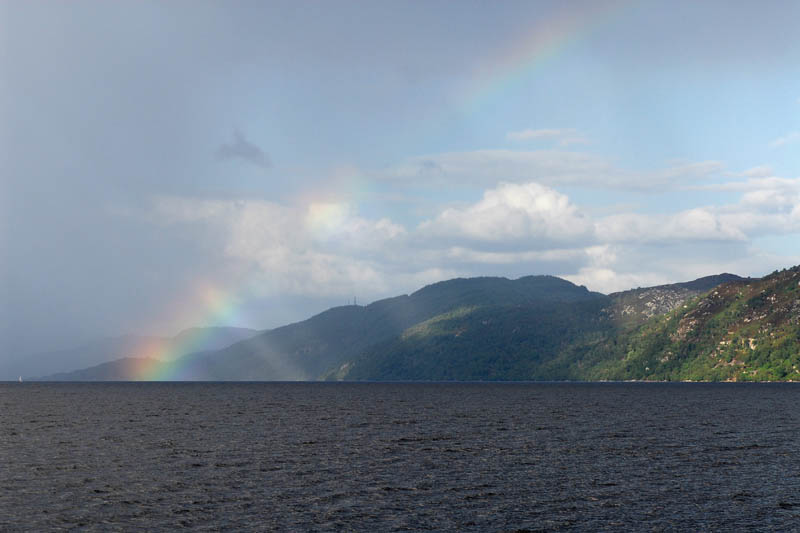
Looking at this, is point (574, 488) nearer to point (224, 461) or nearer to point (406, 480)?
point (406, 480)

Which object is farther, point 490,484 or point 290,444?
point 290,444

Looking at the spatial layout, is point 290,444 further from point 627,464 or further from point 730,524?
point 730,524

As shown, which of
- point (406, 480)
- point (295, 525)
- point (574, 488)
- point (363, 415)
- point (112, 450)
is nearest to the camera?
point (295, 525)

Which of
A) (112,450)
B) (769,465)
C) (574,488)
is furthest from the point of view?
(112,450)

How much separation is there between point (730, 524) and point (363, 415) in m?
145

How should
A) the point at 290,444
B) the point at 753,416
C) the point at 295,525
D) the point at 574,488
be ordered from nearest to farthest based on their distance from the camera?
the point at 295,525 < the point at 574,488 < the point at 290,444 < the point at 753,416

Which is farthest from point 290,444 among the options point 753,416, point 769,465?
point 753,416

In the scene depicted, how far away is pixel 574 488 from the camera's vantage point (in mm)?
74062

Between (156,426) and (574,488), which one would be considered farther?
(156,426)

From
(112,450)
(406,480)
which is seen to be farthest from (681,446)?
(112,450)

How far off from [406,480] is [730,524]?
32.9m

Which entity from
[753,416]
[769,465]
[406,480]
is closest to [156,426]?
[406,480]

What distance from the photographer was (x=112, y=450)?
10844 centimetres

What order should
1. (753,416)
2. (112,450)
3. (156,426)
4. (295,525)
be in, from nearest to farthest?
(295,525), (112,450), (156,426), (753,416)
